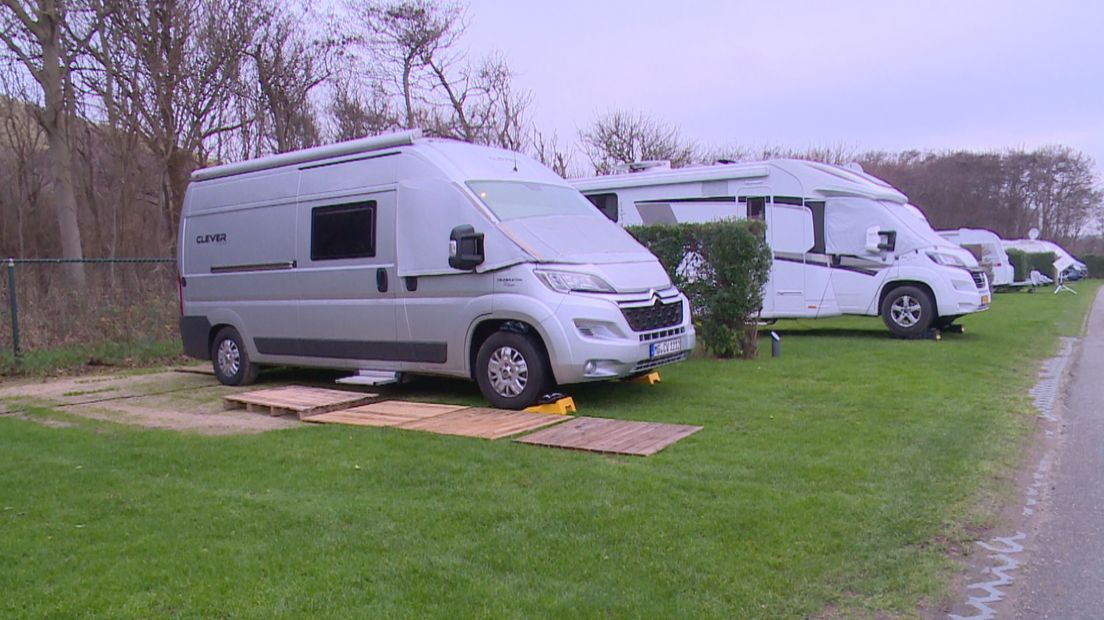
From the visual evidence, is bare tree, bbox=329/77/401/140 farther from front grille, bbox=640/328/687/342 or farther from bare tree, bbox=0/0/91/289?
front grille, bbox=640/328/687/342

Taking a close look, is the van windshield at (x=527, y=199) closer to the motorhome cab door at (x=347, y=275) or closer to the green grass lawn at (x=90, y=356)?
the motorhome cab door at (x=347, y=275)

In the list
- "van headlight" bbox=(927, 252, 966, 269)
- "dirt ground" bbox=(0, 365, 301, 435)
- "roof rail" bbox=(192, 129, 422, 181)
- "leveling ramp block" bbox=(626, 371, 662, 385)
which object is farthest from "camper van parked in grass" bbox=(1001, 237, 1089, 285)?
"dirt ground" bbox=(0, 365, 301, 435)

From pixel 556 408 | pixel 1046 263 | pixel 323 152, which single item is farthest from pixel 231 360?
pixel 1046 263

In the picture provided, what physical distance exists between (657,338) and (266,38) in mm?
17517

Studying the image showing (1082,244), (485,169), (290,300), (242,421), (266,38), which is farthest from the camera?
(1082,244)

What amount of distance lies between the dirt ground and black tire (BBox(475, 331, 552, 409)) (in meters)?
1.89

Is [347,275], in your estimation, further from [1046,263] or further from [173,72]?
[1046,263]

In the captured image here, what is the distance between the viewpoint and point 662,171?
15.5 meters

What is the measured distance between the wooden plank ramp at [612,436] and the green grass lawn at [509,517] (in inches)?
Result: 6.9

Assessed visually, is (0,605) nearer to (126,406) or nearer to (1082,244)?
(126,406)

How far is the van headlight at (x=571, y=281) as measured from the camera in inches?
304

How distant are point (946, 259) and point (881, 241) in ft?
3.98

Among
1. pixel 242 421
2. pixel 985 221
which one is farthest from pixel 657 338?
pixel 985 221

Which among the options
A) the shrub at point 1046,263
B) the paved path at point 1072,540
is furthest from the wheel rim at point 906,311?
the shrub at point 1046,263
